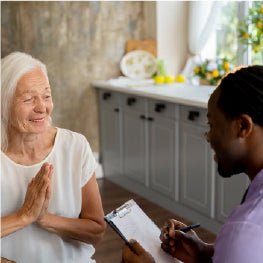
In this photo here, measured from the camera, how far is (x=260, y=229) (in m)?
0.90

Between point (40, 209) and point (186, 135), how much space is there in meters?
2.26

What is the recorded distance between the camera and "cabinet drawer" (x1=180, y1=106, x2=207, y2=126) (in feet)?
10.8

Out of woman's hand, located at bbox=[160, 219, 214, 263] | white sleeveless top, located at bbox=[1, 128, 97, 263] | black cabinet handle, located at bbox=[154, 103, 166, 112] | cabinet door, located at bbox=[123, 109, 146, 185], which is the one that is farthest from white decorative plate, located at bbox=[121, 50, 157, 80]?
woman's hand, located at bbox=[160, 219, 214, 263]

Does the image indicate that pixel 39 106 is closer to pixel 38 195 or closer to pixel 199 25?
pixel 38 195

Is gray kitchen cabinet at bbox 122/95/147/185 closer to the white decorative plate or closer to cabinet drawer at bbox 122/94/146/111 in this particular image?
cabinet drawer at bbox 122/94/146/111

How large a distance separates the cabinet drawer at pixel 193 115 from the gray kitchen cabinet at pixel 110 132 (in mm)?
978

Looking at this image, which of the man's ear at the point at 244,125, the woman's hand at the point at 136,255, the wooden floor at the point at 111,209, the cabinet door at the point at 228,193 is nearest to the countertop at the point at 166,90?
the cabinet door at the point at 228,193

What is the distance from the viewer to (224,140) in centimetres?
103

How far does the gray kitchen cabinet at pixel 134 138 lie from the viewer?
4098 mm

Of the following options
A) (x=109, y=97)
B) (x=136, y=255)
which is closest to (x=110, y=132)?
(x=109, y=97)

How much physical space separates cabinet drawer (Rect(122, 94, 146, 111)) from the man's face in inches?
115

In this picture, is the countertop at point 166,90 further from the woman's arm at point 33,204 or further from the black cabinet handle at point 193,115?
the woman's arm at point 33,204

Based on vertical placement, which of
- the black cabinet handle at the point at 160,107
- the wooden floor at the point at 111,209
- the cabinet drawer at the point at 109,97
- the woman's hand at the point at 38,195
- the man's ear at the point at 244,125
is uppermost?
the man's ear at the point at 244,125

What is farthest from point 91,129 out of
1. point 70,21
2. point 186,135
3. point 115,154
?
point 186,135
